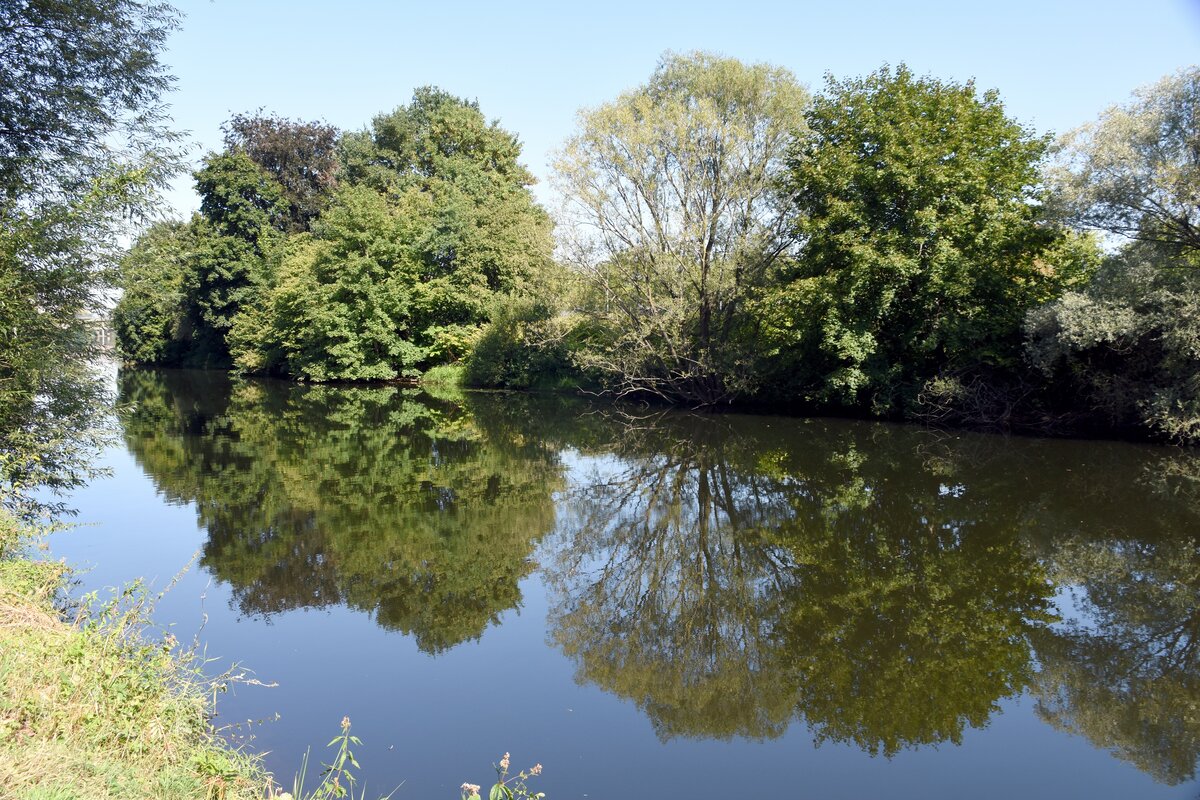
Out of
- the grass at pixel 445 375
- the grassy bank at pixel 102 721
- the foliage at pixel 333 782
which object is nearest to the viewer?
the grassy bank at pixel 102 721

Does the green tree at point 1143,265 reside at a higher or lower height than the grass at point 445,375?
higher

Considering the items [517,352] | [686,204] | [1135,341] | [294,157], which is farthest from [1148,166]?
[294,157]

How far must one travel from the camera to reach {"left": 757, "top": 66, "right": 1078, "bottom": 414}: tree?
789 inches

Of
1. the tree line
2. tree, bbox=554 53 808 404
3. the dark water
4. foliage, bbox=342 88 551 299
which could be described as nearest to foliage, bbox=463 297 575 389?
the tree line

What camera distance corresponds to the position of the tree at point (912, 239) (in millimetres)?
20031

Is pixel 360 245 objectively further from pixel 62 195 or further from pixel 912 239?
pixel 62 195

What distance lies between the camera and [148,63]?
38.9 feet

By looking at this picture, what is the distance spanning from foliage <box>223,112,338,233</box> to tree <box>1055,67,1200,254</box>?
43.1m

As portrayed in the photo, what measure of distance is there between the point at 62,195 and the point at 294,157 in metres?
44.4

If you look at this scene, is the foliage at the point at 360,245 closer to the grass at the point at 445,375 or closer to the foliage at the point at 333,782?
the grass at the point at 445,375

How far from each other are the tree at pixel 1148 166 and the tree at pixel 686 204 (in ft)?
26.8

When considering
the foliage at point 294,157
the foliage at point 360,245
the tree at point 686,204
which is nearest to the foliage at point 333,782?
the tree at point 686,204

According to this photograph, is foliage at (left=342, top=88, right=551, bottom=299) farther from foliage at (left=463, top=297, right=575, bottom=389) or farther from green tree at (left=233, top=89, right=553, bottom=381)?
foliage at (left=463, top=297, right=575, bottom=389)

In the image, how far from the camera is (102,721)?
179 inches
